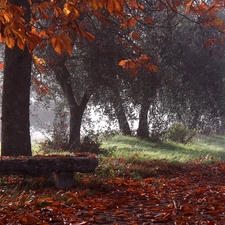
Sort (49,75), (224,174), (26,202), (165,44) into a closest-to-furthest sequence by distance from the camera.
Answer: (26,202) < (224,174) < (49,75) < (165,44)

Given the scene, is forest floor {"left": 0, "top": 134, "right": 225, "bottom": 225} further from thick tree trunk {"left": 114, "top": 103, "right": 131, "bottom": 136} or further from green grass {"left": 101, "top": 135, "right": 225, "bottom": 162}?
thick tree trunk {"left": 114, "top": 103, "right": 131, "bottom": 136}

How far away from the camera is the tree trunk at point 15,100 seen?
8.38 m

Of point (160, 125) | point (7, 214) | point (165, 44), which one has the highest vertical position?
point (165, 44)

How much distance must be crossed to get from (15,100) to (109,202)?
12.4 ft

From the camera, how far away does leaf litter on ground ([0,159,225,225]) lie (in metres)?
4.41

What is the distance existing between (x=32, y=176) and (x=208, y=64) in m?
11.5

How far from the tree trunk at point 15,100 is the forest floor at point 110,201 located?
1415 millimetres

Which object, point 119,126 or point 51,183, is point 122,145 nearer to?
point 119,126

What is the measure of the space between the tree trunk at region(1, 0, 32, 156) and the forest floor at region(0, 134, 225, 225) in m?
1.41

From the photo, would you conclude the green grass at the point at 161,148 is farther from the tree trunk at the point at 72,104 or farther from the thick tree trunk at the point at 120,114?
the tree trunk at the point at 72,104

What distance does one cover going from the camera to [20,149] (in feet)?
27.9

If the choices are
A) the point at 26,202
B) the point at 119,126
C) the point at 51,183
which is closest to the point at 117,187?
the point at 51,183

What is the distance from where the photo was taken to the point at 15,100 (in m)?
8.39

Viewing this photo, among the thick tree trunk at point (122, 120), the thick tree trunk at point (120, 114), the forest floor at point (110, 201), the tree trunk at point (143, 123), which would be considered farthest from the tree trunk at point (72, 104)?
the forest floor at point (110, 201)
